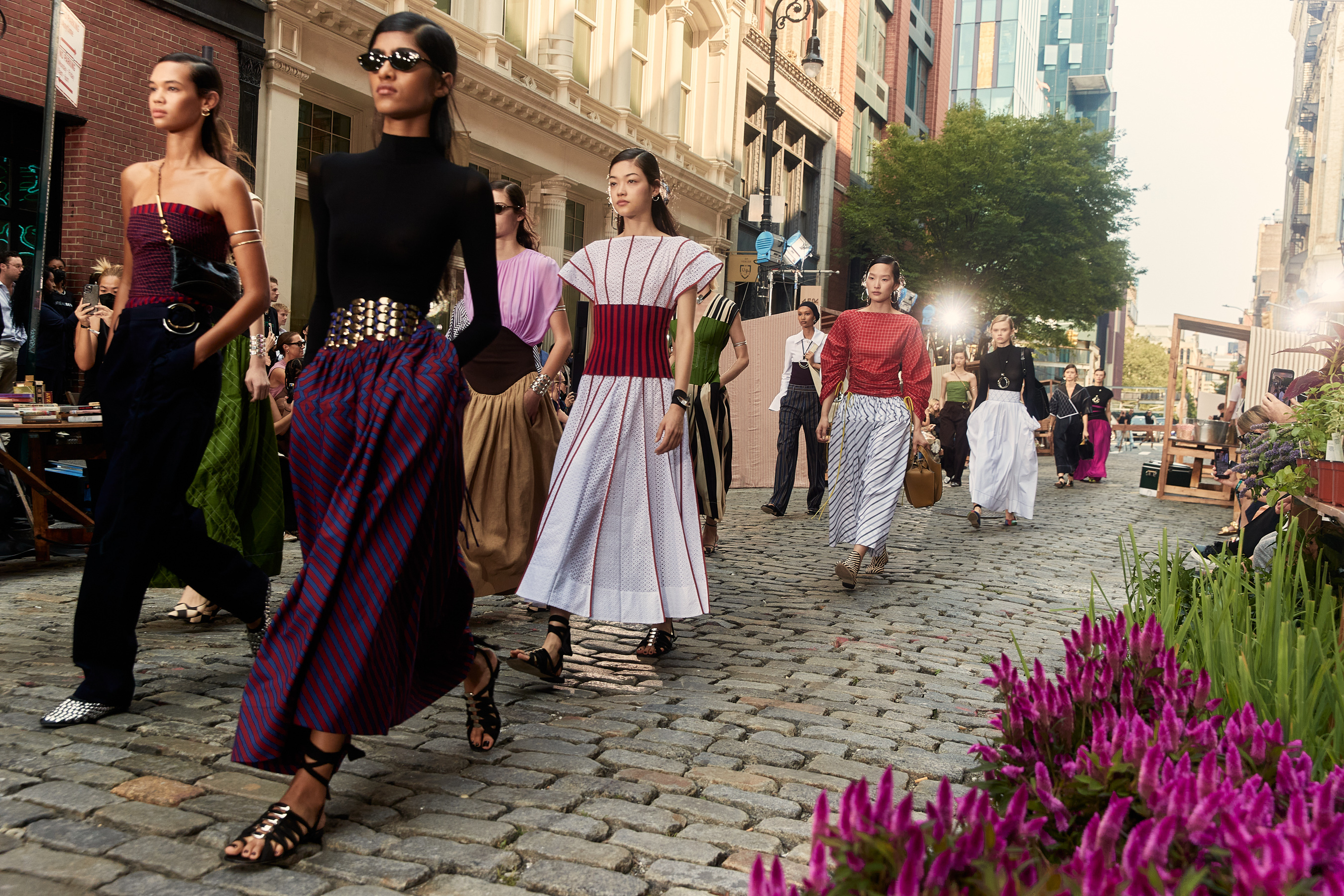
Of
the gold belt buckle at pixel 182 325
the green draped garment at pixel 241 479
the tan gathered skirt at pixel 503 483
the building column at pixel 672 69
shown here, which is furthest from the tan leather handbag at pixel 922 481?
the building column at pixel 672 69

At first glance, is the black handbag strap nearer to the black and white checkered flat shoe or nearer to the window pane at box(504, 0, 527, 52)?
the black and white checkered flat shoe

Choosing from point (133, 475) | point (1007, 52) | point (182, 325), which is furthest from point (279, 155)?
point (1007, 52)

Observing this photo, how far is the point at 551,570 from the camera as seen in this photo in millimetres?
4621

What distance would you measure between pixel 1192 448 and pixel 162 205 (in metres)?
16.4

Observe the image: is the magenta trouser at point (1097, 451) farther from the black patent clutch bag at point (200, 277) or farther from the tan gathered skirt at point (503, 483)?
the black patent clutch bag at point (200, 277)

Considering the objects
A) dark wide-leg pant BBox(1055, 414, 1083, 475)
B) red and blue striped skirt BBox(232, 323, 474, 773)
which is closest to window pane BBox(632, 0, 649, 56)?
dark wide-leg pant BBox(1055, 414, 1083, 475)

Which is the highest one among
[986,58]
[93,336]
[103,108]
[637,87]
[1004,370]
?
[986,58]

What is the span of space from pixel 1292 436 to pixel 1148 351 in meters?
167

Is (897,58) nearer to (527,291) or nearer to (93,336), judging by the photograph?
(527,291)

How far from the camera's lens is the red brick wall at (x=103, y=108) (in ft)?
36.6

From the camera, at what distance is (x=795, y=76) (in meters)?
32.5

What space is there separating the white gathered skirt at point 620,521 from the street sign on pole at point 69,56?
464 centimetres

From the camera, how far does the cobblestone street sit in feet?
8.69

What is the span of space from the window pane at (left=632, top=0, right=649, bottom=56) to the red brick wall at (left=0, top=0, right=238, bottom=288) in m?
12.7
